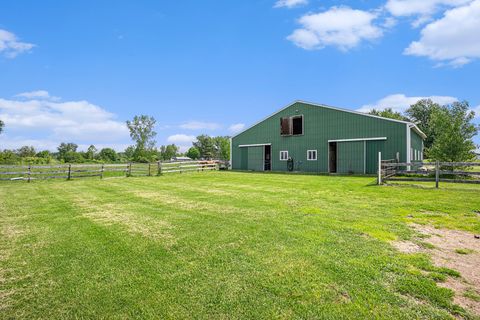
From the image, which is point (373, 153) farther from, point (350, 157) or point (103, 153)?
point (103, 153)

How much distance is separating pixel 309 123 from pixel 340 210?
634 inches

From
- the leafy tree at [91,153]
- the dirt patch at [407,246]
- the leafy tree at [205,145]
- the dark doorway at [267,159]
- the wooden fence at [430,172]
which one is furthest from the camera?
the leafy tree at [205,145]

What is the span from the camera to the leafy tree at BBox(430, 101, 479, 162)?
1764cm

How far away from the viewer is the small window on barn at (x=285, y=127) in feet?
74.4

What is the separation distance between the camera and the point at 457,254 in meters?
3.78

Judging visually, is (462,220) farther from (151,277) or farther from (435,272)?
(151,277)

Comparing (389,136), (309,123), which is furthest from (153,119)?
(389,136)

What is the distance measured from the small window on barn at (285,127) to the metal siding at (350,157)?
4369mm

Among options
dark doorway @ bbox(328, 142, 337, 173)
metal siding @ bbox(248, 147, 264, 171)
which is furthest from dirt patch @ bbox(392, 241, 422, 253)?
metal siding @ bbox(248, 147, 264, 171)

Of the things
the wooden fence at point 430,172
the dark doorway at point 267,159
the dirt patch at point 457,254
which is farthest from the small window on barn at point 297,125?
the dirt patch at point 457,254

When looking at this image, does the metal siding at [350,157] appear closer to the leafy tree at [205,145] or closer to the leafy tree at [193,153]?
the leafy tree at [205,145]

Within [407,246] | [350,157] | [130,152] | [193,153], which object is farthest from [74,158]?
[407,246]

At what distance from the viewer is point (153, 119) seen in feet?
191

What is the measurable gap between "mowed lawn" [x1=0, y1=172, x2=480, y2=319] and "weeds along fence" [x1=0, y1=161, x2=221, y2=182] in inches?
474
